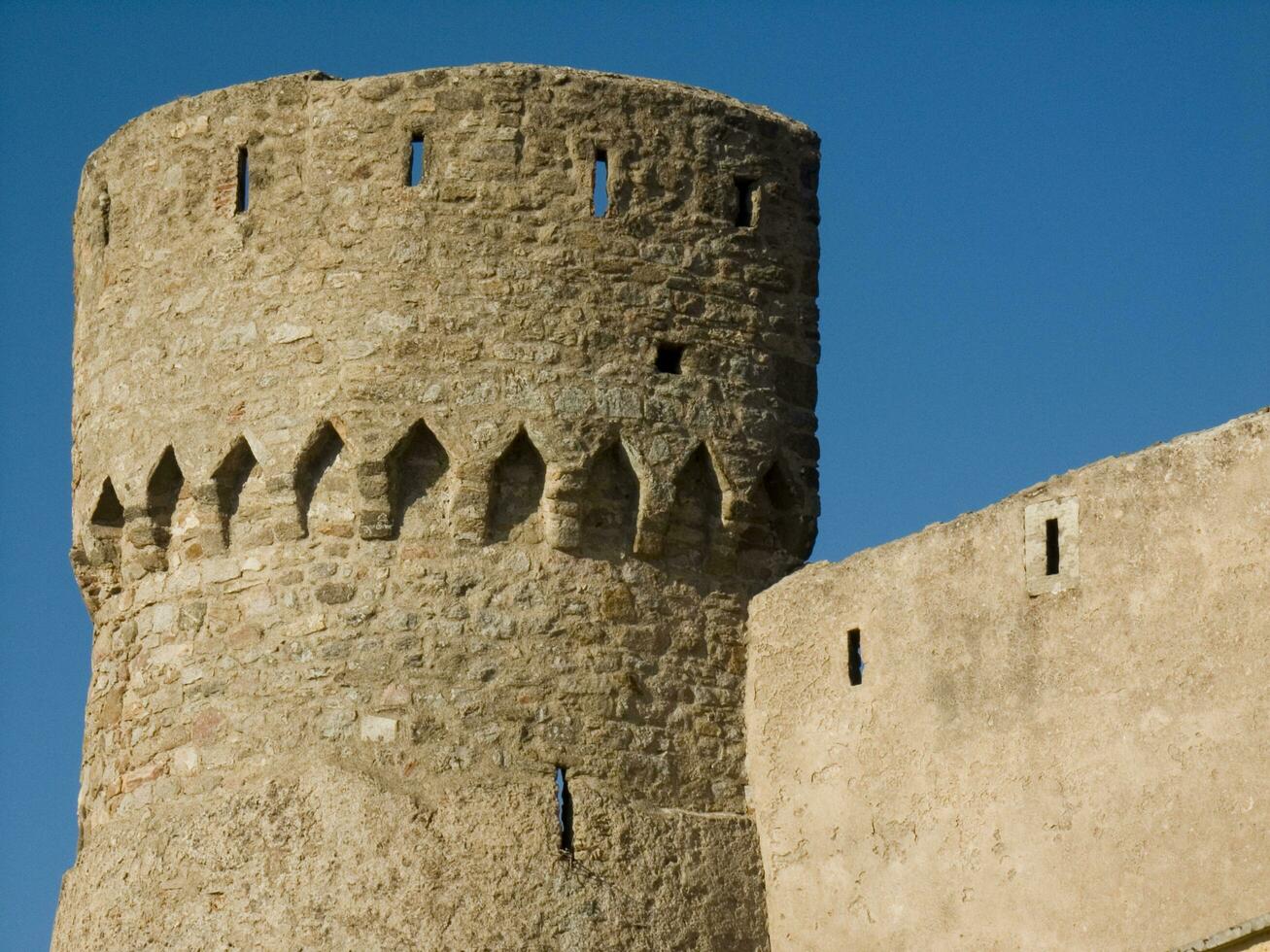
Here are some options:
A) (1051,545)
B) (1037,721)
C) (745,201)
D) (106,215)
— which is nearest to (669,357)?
(745,201)

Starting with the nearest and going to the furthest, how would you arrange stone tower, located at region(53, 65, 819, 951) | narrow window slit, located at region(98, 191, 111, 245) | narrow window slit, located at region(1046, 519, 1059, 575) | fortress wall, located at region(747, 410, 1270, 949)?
fortress wall, located at region(747, 410, 1270, 949) → narrow window slit, located at region(1046, 519, 1059, 575) → stone tower, located at region(53, 65, 819, 951) → narrow window slit, located at region(98, 191, 111, 245)

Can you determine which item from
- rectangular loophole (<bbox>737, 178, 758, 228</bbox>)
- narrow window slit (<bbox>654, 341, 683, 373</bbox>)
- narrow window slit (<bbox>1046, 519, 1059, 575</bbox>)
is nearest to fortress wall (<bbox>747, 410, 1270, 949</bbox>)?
narrow window slit (<bbox>1046, 519, 1059, 575</bbox>)

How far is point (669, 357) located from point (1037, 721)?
2814 millimetres

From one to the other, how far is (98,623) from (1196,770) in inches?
235

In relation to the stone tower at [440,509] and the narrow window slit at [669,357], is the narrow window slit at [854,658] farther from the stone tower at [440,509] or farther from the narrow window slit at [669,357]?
the narrow window slit at [669,357]

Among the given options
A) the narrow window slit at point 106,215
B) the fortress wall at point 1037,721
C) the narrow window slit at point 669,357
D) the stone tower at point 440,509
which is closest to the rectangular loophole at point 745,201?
the stone tower at point 440,509

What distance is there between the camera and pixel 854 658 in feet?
54.3

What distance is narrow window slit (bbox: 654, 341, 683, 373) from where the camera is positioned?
17.0m

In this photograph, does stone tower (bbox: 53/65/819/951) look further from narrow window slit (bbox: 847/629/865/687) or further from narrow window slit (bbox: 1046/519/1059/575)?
narrow window slit (bbox: 1046/519/1059/575)

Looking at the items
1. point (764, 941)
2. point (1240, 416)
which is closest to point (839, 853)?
point (764, 941)

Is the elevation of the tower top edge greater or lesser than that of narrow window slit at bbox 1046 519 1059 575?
greater

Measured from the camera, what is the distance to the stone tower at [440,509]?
16.2m

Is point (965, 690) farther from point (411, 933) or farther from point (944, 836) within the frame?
point (411, 933)

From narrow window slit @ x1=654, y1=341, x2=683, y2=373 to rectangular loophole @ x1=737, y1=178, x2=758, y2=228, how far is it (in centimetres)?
80
